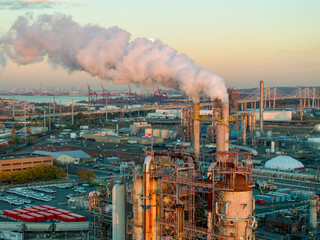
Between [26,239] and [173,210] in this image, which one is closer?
[173,210]

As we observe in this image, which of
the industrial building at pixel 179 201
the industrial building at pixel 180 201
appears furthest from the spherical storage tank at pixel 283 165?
the industrial building at pixel 180 201

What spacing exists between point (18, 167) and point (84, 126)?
117 feet

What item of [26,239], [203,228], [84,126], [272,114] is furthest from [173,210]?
[272,114]

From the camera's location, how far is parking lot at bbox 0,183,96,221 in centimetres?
2483

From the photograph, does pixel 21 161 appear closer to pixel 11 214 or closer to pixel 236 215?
pixel 11 214

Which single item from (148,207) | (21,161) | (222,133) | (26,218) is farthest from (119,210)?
(21,161)

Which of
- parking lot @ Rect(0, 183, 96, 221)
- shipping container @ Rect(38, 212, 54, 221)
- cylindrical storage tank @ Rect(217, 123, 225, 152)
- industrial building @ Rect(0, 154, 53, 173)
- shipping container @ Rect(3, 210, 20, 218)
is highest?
cylindrical storage tank @ Rect(217, 123, 225, 152)

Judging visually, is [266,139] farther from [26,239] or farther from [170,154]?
[170,154]

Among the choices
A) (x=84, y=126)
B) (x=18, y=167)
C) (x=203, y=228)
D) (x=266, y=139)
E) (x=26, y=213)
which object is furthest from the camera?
(x=84, y=126)

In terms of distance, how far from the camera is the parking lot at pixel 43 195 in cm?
2483

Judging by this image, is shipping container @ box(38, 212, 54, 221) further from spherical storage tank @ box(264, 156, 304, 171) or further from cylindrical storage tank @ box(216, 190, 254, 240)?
spherical storage tank @ box(264, 156, 304, 171)

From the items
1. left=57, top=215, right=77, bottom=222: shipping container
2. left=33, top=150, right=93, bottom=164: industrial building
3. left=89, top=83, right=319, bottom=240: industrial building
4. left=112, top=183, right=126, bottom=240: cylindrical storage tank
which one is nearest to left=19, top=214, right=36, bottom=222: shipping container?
left=57, top=215, right=77, bottom=222: shipping container

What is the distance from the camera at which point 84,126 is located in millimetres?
68938

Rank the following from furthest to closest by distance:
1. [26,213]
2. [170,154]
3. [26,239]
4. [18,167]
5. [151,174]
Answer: [18,167] → [26,213] → [26,239] → [170,154] → [151,174]
